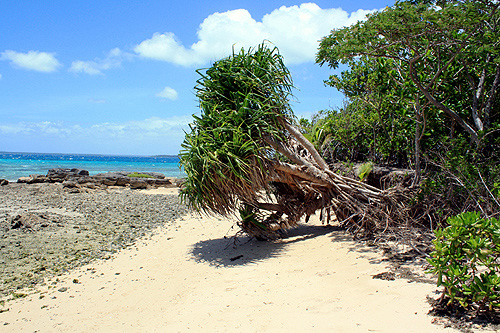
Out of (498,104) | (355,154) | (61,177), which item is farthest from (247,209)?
(61,177)

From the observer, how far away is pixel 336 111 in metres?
10.6

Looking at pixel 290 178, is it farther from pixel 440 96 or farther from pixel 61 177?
pixel 61 177

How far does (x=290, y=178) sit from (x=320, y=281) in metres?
2.62

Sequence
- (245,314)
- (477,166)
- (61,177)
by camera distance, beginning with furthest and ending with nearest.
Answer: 1. (61,177)
2. (477,166)
3. (245,314)

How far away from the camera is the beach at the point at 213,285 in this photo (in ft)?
12.9

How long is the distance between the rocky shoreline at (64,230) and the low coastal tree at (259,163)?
2.59 metres

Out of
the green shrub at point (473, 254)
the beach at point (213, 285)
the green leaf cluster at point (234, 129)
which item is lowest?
the beach at point (213, 285)

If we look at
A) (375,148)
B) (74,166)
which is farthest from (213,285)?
(74,166)

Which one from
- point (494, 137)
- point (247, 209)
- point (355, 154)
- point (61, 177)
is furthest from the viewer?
point (61, 177)

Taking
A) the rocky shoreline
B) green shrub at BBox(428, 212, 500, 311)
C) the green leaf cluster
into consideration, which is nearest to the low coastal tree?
the green leaf cluster

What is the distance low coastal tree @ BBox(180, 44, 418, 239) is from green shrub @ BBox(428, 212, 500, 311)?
10.4ft

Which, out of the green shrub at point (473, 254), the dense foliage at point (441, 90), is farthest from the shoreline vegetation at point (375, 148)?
the green shrub at point (473, 254)

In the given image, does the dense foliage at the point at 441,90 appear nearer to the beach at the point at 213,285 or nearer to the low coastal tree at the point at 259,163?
the low coastal tree at the point at 259,163

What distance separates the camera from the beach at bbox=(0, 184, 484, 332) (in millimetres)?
3932
